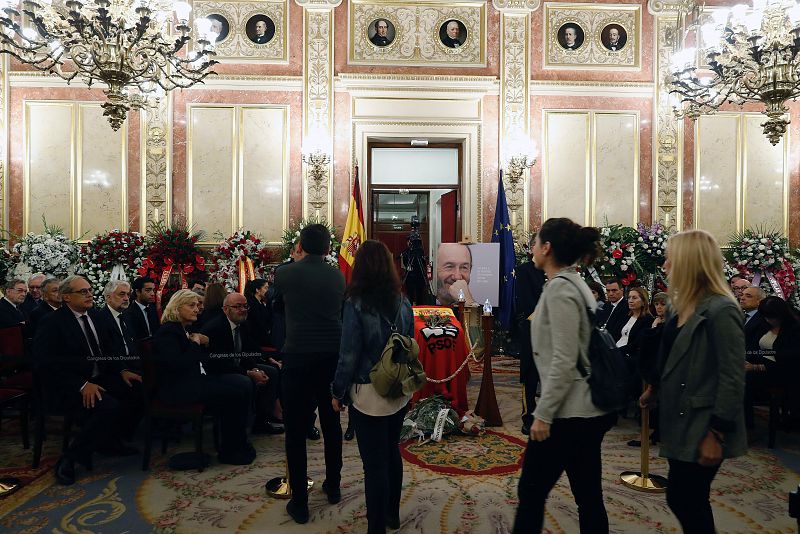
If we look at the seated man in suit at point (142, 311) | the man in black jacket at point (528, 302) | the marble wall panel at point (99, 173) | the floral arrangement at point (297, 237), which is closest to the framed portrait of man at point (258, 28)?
the marble wall panel at point (99, 173)

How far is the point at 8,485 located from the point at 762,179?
1055 centimetres

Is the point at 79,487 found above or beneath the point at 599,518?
beneath

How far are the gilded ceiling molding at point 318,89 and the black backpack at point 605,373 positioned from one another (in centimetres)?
711

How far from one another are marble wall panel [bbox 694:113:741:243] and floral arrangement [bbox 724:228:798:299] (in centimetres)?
52

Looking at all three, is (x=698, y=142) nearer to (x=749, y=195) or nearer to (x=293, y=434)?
(x=749, y=195)

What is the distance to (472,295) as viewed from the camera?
27.7ft

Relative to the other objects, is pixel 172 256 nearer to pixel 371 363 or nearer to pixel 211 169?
pixel 211 169

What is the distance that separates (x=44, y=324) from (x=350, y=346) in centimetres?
263

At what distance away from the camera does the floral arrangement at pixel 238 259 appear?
8.38 metres

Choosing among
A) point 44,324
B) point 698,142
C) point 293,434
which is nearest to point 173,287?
point 44,324

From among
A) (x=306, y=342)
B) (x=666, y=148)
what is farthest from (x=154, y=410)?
(x=666, y=148)

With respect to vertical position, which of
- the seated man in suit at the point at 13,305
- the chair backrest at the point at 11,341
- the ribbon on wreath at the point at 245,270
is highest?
the ribbon on wreath at the point at 245,270

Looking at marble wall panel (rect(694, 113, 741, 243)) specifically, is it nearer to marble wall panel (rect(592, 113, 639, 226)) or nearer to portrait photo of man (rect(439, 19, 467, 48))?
marble wall panel (rect(592, 113, 639, 226))

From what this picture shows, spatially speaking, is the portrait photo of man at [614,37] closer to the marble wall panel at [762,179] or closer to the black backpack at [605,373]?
the marble wall panel at [762,179]
